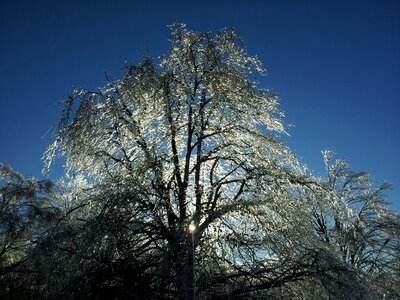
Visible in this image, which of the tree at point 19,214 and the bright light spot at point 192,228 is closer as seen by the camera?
the bright light spot at point 192,228

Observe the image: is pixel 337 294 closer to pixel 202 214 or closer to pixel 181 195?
pixel 202 214

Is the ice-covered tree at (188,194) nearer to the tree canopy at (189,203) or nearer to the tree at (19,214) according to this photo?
the tree canopy at (189,203)

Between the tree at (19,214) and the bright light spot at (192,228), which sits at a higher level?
the tree at (19,214)

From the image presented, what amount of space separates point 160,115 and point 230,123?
4.59 feet

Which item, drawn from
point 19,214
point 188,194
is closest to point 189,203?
point 188,194

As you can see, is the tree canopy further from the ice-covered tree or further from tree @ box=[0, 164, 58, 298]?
tree @ box=[0, 164, 58, 298]

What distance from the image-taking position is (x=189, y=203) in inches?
274

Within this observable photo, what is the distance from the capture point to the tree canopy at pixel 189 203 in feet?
17.9

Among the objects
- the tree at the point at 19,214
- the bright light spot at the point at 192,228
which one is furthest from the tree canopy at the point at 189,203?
the tree at the point at 19,214

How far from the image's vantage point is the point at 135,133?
24.4 ft

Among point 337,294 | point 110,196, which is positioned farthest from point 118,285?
point 337,294

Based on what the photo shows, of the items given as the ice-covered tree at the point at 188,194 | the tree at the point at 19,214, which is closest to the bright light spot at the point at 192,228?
the ice-covered tree at the point at 188,194

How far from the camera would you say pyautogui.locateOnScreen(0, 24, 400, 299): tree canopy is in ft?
17.9

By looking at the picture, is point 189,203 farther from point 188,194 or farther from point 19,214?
point 19,214
